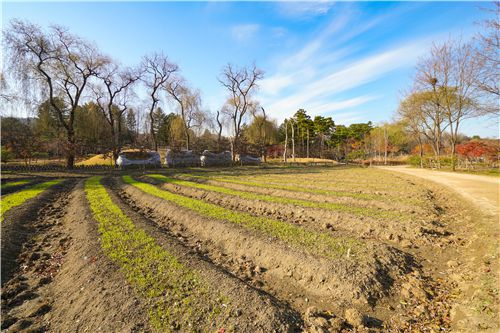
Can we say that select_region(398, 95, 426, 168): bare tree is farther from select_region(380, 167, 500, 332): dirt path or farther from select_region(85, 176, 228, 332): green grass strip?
select_region(85, 176, 228, 332): green grass strip

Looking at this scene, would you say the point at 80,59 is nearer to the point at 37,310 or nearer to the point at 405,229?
the point at 37,310

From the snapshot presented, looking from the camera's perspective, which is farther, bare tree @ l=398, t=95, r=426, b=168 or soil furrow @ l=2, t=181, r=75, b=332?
bare tree @ l=398, t=95, r=426, b=168

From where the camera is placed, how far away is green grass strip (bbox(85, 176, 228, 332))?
133 inches

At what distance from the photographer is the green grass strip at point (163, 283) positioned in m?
3.38

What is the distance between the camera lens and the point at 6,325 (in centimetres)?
355

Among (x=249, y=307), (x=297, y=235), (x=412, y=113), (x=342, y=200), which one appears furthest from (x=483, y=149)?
(x=249, y=307)

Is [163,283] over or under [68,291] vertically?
over

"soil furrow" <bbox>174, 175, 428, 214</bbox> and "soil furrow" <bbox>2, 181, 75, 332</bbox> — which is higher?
"soil furrow" <bbox>174, 175, 428, 214</bbox>

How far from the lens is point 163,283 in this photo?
4.25m

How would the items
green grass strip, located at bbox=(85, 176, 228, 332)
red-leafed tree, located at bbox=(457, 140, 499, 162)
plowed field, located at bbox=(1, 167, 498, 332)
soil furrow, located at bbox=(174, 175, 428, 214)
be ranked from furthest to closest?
red-leafed tree, located at bbox=(457, 140, 499, 162)
soil furrow, located at bbox=(174, 175, 428, 214)
plowed field, located at bbox=(1, 167, 498, 332)
green grass strip, located at bbox=(85, 176, 228, 332)

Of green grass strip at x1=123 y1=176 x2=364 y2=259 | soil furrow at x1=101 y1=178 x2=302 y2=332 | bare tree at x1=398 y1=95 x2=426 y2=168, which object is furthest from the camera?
bare tree at x1=398 y1=95 x2=426 y2=168

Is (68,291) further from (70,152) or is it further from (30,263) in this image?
(70,152)

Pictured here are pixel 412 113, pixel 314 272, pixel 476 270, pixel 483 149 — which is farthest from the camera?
pixel 412 113

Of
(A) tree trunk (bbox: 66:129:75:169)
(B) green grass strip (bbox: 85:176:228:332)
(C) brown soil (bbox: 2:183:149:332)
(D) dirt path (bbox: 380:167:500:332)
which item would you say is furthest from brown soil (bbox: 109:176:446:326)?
(A) tree trunk (bbox: 66:129:75:169)
